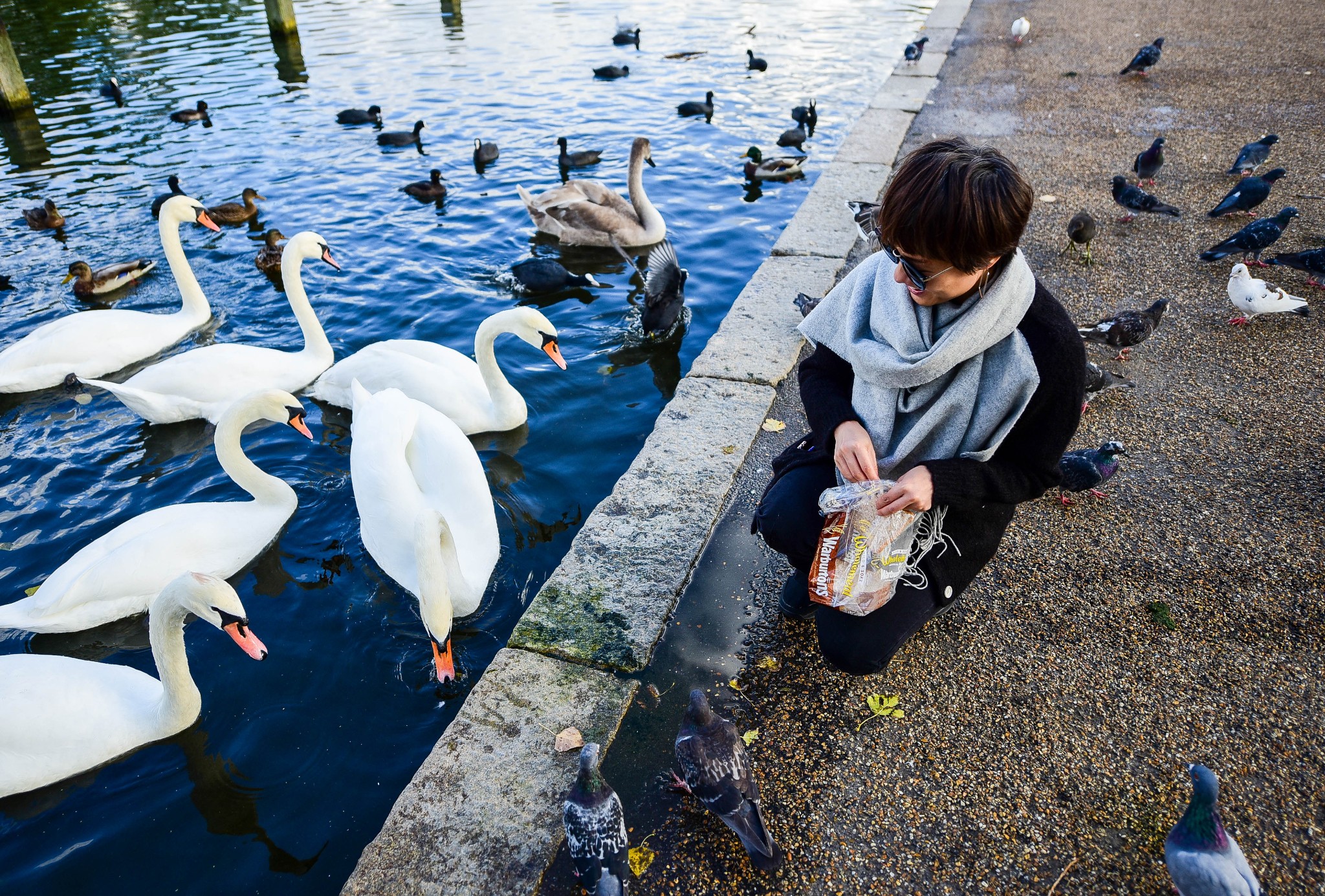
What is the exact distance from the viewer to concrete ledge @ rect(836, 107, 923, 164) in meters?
9.20

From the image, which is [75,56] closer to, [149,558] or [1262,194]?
[149,558]

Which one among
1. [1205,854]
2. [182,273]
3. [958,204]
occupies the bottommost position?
[182,273]

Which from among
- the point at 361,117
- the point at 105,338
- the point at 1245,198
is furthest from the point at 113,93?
the point at 1245,198

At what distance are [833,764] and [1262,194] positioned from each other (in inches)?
276

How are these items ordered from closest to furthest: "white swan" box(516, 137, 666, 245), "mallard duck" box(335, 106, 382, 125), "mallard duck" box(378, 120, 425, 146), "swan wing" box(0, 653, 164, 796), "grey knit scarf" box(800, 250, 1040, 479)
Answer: "grey knit scarf" box(800, 250, 1040, 479) → "swan wing" box(0, 653, 164, 796) → "white swan" box(516, 137, 666, 245) → "mallard duck" box(378, 120, 425, 146) → "mallard duck" box(335, 106, 382, 125)

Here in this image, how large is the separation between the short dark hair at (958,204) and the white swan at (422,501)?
2.43 metres

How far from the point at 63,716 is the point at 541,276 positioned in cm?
529

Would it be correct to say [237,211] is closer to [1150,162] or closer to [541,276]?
[541,276]

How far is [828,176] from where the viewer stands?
864cm

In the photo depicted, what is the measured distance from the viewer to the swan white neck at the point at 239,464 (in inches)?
182

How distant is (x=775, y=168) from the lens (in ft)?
31.9

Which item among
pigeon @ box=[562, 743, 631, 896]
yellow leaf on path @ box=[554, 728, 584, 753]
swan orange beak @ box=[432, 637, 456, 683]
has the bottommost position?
swan orange beak @ box=[432, 637, 456, 683]

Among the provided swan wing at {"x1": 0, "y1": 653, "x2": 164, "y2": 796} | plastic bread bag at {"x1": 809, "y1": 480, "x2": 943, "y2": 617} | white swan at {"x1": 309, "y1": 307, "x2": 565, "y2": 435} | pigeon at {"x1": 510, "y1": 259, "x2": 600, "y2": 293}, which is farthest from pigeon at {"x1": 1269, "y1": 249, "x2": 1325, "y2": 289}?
swan wing at {"x1": 0, "y1": 653, "x2": 164, "y2": 796}

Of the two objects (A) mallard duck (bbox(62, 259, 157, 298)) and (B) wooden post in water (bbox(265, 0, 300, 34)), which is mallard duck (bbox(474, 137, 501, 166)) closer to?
(A) mallard duck (bbox(62, 259, 157, 298))
